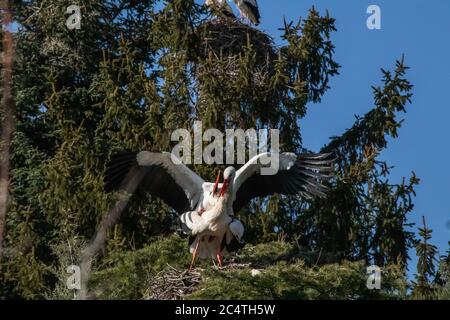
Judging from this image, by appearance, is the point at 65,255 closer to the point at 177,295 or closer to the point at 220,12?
the point at 177,295

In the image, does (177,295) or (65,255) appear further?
(65,255)

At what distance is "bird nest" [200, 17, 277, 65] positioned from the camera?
16.7m

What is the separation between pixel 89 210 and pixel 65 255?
2867mm

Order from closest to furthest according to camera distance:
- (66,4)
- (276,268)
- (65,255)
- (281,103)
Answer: (276,268) → (65,255) → (281,103) → (66,4)

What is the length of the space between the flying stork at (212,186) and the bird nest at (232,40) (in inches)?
140

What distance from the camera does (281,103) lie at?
641 inches

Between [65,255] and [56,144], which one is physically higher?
[56,144]

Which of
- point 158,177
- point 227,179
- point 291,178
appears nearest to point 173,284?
point 227,179

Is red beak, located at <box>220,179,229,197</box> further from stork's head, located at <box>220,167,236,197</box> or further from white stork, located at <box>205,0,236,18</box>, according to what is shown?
white stork, located at <box>205,0,236,18</box>

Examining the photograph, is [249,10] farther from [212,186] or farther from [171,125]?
[212,186]

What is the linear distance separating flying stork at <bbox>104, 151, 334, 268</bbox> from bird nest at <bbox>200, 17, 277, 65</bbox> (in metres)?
3.55

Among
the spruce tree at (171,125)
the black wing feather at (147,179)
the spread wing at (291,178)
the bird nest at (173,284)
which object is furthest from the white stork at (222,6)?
the bird nest at (173,284)
